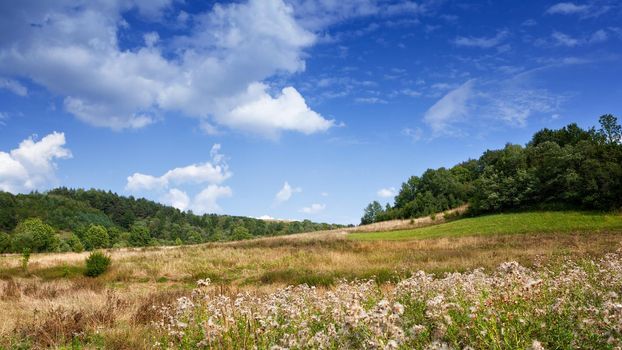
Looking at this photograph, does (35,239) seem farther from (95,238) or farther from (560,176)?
(560,176)

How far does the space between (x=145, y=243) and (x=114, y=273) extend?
114 m

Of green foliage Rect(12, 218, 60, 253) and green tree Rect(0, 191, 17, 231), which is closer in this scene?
green foliage Rect(12, 218, 60, 253)

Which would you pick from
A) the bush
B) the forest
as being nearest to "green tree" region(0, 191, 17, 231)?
the forest

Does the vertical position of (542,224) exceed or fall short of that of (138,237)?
it falls short

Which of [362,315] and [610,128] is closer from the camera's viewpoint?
[362,315]

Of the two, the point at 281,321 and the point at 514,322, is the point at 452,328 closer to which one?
the point at 514,322

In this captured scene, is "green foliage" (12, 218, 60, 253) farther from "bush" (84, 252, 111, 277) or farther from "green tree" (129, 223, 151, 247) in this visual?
"bush" (84, 252, 111, 277)

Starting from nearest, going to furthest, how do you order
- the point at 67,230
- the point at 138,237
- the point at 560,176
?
the point at 560,176 < the point at 138,237 < the point at 67,230

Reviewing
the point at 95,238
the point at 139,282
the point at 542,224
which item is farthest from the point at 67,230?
the point at 542,224

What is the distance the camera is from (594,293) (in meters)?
6.16

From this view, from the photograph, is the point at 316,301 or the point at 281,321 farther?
the point at 316,301

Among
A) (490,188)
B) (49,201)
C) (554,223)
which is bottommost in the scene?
(554,223)

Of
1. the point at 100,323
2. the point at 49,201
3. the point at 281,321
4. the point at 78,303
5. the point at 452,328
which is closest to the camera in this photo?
the point at 452,328


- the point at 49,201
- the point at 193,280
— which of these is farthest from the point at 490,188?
the point at 49,201
